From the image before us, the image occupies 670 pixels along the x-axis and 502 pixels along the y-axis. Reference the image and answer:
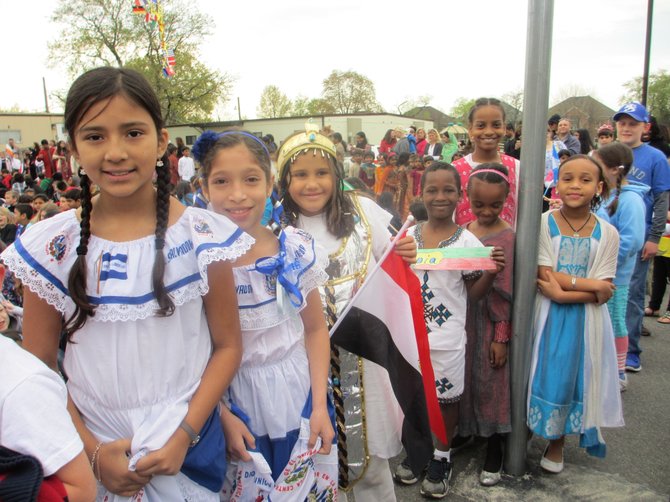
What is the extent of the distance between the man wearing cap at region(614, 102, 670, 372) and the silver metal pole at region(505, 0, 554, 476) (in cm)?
209

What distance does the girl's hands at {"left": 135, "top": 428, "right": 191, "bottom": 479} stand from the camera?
4.36 feet

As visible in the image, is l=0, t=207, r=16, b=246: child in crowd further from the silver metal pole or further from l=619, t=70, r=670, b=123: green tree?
l=619, t=70, r=670, b=123: green tree

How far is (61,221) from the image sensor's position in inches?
55.8

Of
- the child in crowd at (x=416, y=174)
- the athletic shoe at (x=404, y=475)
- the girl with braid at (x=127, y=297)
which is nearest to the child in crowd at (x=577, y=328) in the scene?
the athletic shoe at (x=404, y=475)

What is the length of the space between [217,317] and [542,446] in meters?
2.63

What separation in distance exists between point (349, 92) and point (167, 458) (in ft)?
209

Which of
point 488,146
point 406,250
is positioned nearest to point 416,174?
point 488,146

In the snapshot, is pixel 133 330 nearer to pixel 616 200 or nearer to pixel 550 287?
pixel 550 287

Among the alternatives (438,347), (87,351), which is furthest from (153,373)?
(438,347)

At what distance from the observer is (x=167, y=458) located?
1348 mm

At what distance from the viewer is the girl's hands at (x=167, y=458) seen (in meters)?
1.33

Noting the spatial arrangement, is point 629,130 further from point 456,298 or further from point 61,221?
point 61,221

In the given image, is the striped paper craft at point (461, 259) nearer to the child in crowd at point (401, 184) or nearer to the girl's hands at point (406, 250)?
the girl's hands at point (406, 250)

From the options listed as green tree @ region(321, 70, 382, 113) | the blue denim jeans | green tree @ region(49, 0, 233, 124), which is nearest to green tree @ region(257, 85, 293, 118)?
green tree @ region(321, 70, 382, 113)
